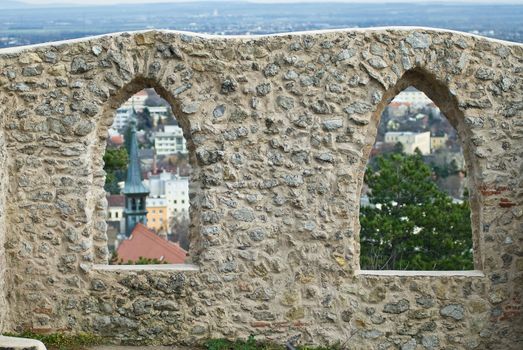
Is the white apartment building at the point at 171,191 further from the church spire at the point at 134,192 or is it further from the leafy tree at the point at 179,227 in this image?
the church spire at the point at 134,192

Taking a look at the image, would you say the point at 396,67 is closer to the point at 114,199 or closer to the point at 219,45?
the point at 219,45

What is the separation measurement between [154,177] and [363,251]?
149 ft

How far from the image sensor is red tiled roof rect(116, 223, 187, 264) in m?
17.7

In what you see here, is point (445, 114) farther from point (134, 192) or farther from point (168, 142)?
point (168, 142)

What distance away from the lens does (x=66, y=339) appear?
8664 millimetres

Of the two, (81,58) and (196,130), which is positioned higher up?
(81,58)

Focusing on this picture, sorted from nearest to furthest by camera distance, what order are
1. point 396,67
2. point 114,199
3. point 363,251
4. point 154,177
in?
point 396,67, point 363,251, point 114,199, point 154,177

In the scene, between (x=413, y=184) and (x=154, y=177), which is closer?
(x=413, y=184)

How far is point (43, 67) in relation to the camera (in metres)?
8.55

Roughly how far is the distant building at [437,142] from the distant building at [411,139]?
28 cm

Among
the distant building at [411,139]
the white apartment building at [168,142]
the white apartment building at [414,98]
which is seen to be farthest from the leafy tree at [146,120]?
the white apartment building at [414,98]

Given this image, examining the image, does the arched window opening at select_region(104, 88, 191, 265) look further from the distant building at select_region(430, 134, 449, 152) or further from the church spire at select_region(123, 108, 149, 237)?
the distant building at select_region(430, 134, 449, 152)

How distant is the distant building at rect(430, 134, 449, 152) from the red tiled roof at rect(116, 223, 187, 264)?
146 feet

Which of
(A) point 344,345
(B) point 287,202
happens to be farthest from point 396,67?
(A) point 344,345
